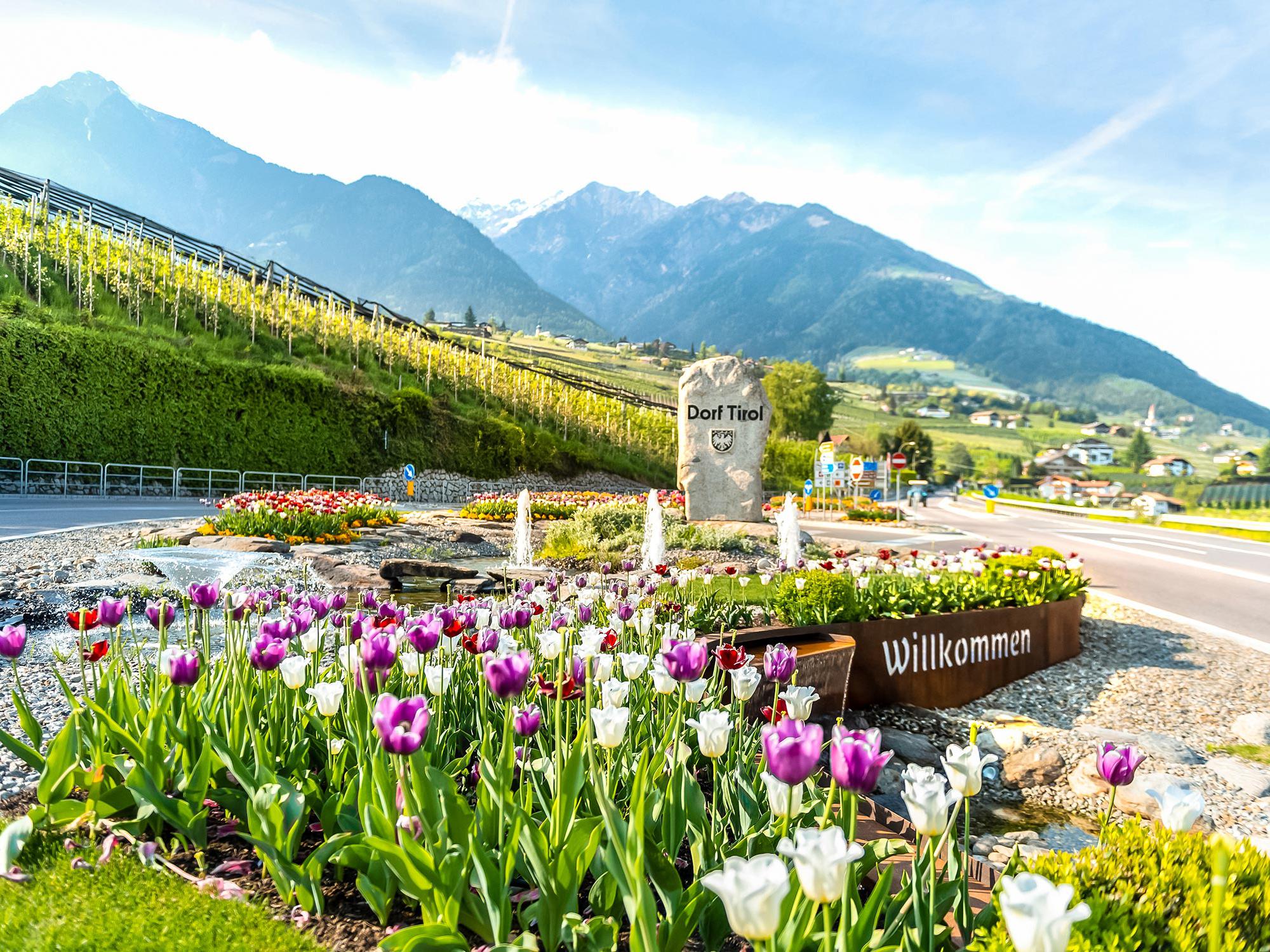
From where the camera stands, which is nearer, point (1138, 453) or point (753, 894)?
point (753, 894)

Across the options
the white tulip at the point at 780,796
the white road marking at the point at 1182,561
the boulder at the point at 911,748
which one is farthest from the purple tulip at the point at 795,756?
the white road marking at the point at 1182,561

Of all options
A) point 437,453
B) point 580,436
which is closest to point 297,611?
point 437,453

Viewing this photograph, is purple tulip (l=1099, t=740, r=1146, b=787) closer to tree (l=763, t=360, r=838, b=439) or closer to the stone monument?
the stone monument

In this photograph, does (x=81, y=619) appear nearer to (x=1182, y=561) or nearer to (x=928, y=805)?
(x=928, y=805)

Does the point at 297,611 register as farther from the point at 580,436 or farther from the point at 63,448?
the point at 580,436

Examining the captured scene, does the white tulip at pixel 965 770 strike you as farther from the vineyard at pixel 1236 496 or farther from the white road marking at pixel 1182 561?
the vineyard at pixel 1236 496

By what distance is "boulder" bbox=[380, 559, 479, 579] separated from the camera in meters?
8.94

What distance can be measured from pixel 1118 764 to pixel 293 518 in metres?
11.6

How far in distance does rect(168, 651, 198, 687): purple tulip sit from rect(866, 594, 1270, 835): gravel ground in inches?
164

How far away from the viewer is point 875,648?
540 centimetres

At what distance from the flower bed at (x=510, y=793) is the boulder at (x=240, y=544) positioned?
22.5 ft

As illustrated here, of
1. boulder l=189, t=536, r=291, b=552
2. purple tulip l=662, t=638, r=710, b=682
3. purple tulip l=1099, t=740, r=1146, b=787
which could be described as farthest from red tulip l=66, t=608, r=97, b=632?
boulder l=189, t=536, r=291, b=552

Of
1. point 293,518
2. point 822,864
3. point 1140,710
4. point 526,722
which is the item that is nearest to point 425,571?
point 293,518

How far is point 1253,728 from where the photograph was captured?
560 cm
